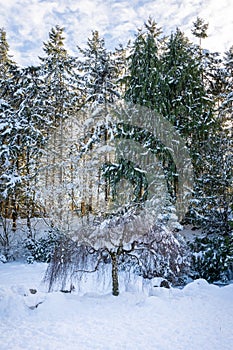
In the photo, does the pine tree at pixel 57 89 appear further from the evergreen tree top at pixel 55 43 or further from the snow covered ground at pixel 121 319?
the snow covered ground at pixel 121 319

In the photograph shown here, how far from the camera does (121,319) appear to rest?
5.44 meters

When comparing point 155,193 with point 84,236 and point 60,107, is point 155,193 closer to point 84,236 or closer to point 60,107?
point 84,236

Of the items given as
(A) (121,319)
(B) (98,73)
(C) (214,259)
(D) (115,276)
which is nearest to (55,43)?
(B) (98,73)

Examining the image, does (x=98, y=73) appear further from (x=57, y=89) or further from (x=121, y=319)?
(x=121, y=319)

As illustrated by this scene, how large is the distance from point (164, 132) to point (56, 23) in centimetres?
773

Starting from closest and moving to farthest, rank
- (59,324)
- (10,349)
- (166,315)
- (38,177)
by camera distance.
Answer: (10,349), (59,324), (166,315), (38,177)

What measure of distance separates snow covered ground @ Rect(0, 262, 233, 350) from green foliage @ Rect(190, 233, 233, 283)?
3.84 feet

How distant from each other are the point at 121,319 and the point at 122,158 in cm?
601

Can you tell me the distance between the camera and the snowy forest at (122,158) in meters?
6.95

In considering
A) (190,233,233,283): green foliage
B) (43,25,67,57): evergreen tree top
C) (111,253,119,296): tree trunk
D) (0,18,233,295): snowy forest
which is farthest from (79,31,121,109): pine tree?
(111,253,119,296): tree trunk

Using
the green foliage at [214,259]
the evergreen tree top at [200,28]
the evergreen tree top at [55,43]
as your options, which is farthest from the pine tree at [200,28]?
the green foliage at [214,259]

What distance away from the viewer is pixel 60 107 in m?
13.8

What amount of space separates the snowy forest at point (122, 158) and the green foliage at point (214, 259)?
0.03 meters

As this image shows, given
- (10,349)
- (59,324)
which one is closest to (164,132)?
(59,324)
